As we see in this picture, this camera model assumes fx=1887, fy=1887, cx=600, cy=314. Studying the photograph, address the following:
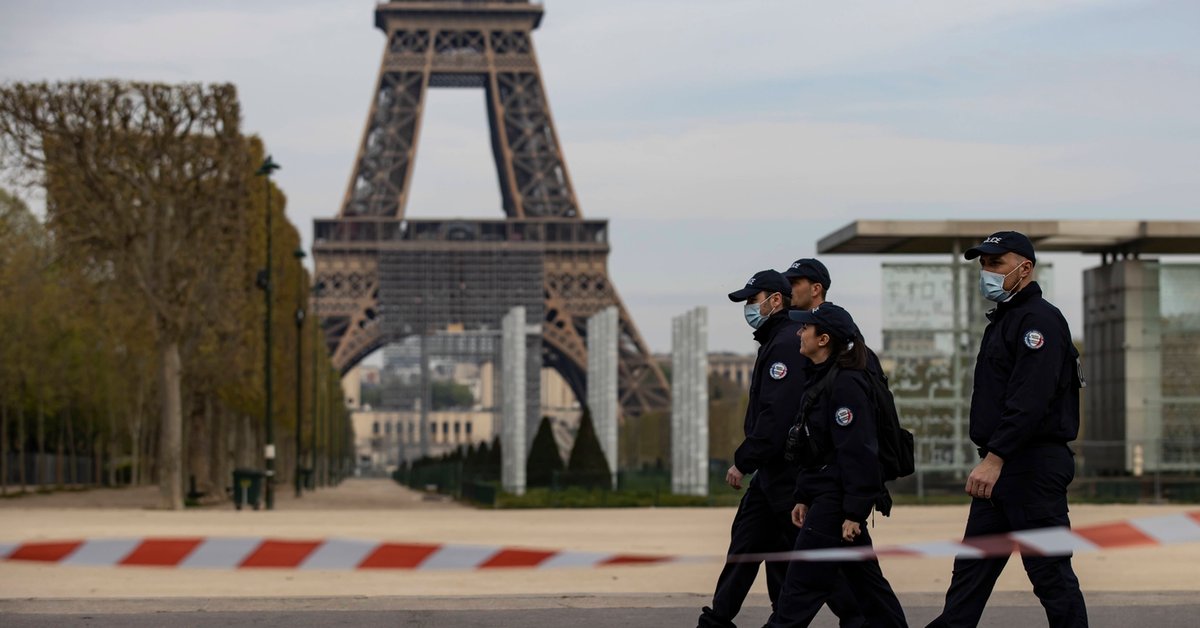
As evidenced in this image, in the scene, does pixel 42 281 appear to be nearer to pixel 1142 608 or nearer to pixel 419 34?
pixel 1142 608

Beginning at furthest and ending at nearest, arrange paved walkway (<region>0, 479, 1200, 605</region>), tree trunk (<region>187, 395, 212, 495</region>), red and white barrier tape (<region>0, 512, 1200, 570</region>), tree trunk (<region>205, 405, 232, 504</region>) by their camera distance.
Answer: tree trunk (<region>205, 405, 232, 504</region>) → tree trunk (<region>187, 395, 212, 495</region>) → paved walkway (<region>0, 479, 1200, 605</region>) → red and white barrier tape (<region>0, 512, 1200, 570</region>)

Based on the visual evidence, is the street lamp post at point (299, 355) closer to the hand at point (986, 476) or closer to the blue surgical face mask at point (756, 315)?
the blue surgical face mask at point (756, 315)

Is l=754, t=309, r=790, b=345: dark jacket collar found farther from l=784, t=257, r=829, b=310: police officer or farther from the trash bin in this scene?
the trash bin

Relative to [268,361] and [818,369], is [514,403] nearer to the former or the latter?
[268,361]

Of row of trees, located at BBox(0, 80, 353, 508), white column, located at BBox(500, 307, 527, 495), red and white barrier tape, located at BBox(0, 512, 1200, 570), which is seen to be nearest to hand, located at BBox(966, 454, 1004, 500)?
red and white barrier tape, located at BBox(0, 512, 1200, 570)

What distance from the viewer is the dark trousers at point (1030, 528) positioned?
23.4 feet

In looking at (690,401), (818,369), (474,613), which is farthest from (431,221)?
(818,369)

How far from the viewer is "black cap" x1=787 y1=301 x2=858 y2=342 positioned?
756 cm

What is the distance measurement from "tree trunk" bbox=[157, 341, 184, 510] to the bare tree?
0.02 metres

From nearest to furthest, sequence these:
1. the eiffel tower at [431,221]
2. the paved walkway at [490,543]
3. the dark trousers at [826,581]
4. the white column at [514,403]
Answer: the dark trousers at [826,581], the paved walkway at [490,543], the white column at [514,403], the eiffel tower at [431,221]

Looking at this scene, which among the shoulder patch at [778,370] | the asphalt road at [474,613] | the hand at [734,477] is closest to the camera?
the shoulder patch at [778,370]

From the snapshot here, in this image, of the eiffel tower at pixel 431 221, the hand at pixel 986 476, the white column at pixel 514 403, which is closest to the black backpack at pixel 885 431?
the hand at pixel 986 476

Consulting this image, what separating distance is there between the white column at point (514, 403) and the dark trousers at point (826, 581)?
28882mm

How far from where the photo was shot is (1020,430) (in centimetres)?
719
